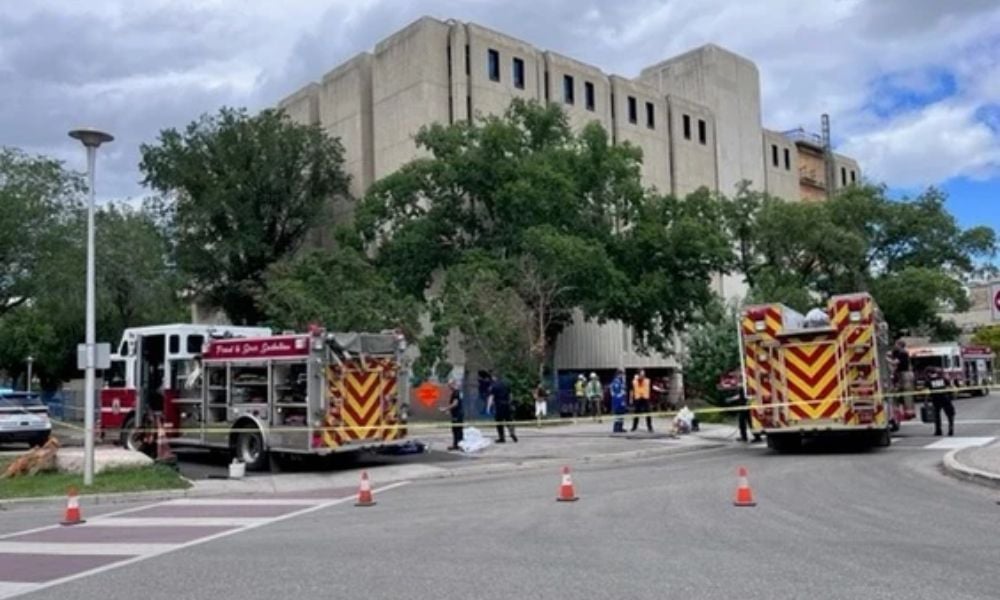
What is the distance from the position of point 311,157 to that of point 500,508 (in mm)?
42906

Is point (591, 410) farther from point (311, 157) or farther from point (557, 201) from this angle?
point (311, 157)

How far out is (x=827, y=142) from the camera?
82.3 m

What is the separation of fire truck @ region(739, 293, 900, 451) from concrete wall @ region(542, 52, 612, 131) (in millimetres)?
35599

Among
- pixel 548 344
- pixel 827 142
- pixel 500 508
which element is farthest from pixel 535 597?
pixel 827 142

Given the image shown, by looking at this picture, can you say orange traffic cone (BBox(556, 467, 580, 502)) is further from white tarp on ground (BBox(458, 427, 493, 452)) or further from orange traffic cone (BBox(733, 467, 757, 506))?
white tarp on ground (BBox(458, 427, 493, 452))

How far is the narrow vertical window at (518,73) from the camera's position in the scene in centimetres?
5266

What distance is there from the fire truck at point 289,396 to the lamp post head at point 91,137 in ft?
15.5

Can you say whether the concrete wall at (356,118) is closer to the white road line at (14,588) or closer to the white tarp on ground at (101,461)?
the white tarp on ground at (101,461)

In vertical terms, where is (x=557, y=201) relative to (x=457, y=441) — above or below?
above

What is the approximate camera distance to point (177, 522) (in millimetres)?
12688

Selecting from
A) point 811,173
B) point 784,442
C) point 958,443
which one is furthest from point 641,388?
point 811,173

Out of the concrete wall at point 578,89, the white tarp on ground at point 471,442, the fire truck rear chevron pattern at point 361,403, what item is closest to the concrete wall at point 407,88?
the concrete wall at point 578,89

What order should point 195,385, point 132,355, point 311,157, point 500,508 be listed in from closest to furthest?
point 500,508
point 195,385
point 132,355
point 311,157

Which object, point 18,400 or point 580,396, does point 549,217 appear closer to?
point 580,396
